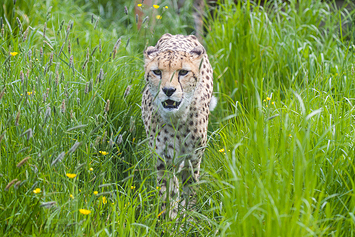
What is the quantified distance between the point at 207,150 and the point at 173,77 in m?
0.93

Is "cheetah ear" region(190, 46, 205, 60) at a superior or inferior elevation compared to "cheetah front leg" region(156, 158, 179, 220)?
superior

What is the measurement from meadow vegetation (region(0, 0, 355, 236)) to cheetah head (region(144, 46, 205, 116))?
27 cm

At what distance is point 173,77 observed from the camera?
2.83 meters

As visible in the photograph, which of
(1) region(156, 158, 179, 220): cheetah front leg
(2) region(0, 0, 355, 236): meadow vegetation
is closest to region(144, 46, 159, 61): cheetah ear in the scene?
(2) region(0, 0, 355, 236): meadow vegetation

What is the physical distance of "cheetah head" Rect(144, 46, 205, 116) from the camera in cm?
277

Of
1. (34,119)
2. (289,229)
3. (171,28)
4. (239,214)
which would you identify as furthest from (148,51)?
(171,28)

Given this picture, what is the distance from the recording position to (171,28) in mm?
6520

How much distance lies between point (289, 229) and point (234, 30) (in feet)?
10.5

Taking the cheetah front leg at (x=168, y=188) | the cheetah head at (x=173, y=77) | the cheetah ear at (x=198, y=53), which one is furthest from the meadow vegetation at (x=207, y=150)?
the cheetah ear at (x=198, y=53)

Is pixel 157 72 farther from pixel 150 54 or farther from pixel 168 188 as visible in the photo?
pixel 168 188

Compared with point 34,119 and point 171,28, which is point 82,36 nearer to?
point 171,28

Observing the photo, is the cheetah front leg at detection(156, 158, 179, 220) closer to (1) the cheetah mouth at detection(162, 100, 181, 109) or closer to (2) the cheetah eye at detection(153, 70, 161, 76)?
(1) the cheetah mouth at detection(162, 100, 181, 109)

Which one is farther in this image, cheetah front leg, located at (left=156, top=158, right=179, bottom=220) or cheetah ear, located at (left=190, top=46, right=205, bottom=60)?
cheetah ear, located at (left=190, top=46, right=205, bottom=60)

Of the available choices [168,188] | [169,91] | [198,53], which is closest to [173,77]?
[169,91]
